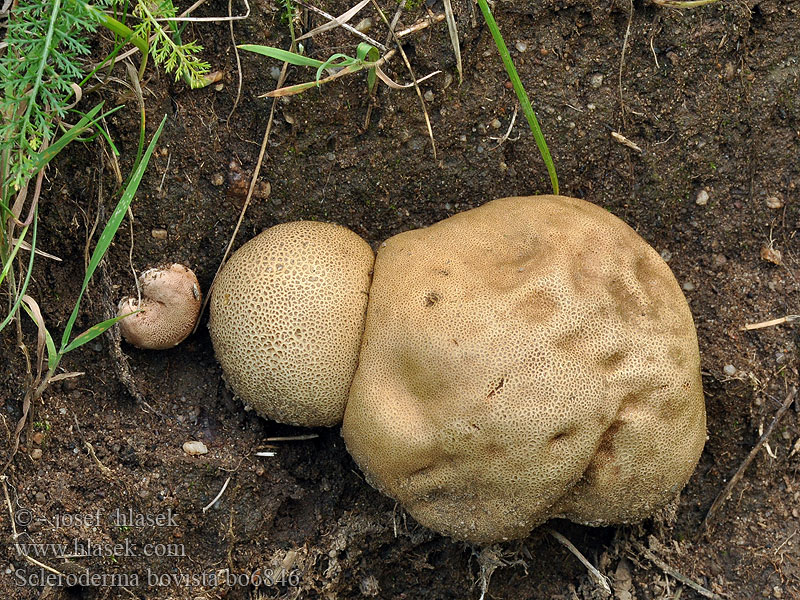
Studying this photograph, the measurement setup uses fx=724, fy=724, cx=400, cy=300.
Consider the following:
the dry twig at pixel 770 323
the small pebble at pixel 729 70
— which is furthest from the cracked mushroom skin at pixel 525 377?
the small pebble at pixel 729 70

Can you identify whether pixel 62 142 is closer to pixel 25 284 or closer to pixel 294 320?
pixel 25 284

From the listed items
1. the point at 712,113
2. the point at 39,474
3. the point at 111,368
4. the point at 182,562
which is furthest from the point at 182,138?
the point at 712,113

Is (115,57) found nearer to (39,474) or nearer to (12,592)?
(39,474)

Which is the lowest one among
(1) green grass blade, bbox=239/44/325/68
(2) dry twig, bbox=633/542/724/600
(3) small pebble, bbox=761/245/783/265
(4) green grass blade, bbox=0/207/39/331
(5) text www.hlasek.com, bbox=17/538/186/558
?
(2) dry twig, bbox=633/542/724/600

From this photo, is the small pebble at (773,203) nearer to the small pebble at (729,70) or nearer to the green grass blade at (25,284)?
Result: the small pebble at (729,70)

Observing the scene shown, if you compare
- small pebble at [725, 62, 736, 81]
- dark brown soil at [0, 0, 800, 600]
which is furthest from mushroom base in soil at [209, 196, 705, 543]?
small pebble at [725, 62, 736, 81]

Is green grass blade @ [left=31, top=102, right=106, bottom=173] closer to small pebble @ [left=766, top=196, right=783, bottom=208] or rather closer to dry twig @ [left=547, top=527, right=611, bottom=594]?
dry twig @ [left=547, top=527, right=611, bottom=594]

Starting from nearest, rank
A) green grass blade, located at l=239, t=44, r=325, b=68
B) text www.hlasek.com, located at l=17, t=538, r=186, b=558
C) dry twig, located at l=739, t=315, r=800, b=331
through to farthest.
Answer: green grass blade, located at l=239, t=44, r=325, b=68 → text www.hlasek.com, located at l=17, t=538, r=186, b=558 → dry twig, located at l=739, t=315, r=800, b=331

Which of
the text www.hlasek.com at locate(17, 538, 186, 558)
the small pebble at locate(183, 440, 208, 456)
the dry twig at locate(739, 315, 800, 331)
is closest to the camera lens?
the text www.hlasek.com at locate(17, 538, 186, 558)
